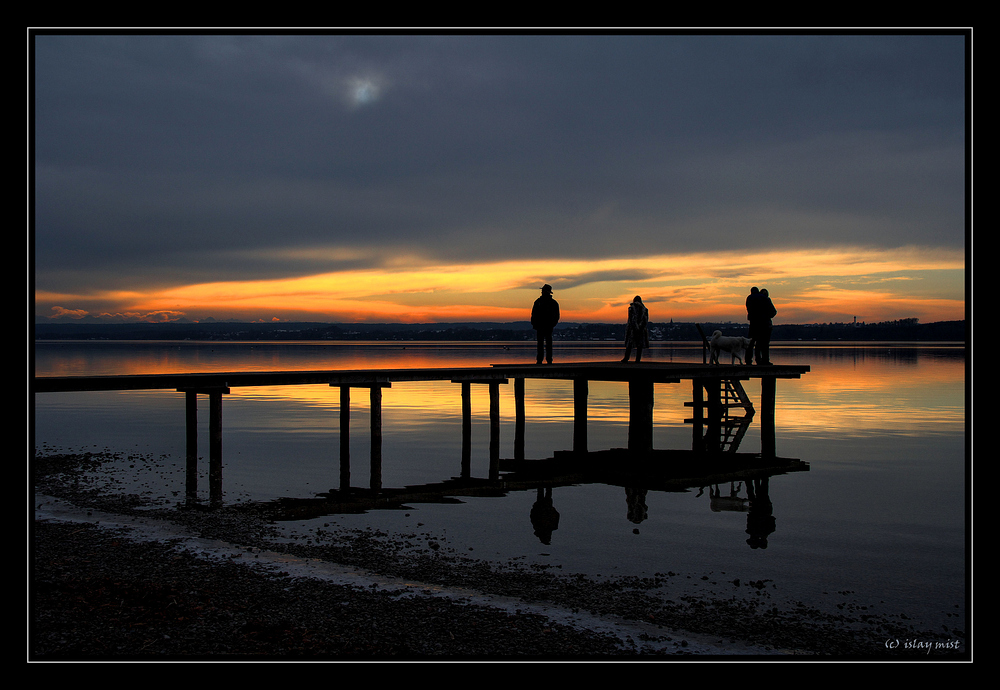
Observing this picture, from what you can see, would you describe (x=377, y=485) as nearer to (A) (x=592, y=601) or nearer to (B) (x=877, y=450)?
(A) (x=592, y=601)

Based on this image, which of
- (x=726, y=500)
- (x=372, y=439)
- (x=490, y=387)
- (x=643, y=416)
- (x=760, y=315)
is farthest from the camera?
(x=760, y=315)

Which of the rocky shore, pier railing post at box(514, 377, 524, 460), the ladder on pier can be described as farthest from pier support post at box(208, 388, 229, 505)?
the ladder on pier

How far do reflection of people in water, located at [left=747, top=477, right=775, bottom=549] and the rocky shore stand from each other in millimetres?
3029

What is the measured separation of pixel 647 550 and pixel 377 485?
7.32 meters

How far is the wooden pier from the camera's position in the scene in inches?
639

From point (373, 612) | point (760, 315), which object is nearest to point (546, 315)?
point (760, 315)

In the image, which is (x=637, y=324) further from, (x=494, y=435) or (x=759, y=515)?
(x=759, y=515)

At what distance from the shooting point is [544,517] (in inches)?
575

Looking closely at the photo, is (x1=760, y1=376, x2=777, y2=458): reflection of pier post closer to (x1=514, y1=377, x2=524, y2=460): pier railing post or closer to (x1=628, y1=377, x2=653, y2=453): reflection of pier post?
(x1=628, y1=377, x2=653, y2=453): reflection of pier post

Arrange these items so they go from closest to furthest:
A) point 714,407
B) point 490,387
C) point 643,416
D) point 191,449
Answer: point 191,449
point 490,387
point 643,416
point 714,407

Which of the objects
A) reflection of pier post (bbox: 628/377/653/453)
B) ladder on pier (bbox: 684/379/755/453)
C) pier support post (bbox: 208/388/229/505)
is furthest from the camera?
ladder on pier (bbox: 684/379/755/453)

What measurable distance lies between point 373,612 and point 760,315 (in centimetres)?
1817

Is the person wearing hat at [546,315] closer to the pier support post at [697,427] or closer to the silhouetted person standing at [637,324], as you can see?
the silhouetted person standing at [637,324]

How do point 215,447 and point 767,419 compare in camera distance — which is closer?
point 215,447
